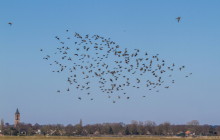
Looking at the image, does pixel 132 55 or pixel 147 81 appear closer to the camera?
pixel 132 55

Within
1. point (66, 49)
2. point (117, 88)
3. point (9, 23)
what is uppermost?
point (9, 23)

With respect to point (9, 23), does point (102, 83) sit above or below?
below

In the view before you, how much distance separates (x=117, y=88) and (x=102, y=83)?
3.61 m

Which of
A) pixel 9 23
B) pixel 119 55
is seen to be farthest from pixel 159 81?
pixel 9 23

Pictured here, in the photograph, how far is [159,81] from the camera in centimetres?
5128

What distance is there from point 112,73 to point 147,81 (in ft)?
14.8

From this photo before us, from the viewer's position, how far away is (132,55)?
161 ft

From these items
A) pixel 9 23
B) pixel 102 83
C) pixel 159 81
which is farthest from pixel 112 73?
pixel 9 23

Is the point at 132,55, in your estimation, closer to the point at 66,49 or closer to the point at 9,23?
the point at 66,49

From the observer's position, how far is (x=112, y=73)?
5097 cm

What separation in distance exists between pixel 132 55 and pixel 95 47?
3.86 m

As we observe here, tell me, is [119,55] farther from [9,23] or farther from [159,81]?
[9,23]

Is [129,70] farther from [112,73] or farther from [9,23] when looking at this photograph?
[9,23]

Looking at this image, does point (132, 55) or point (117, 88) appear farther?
point (117, 88)
